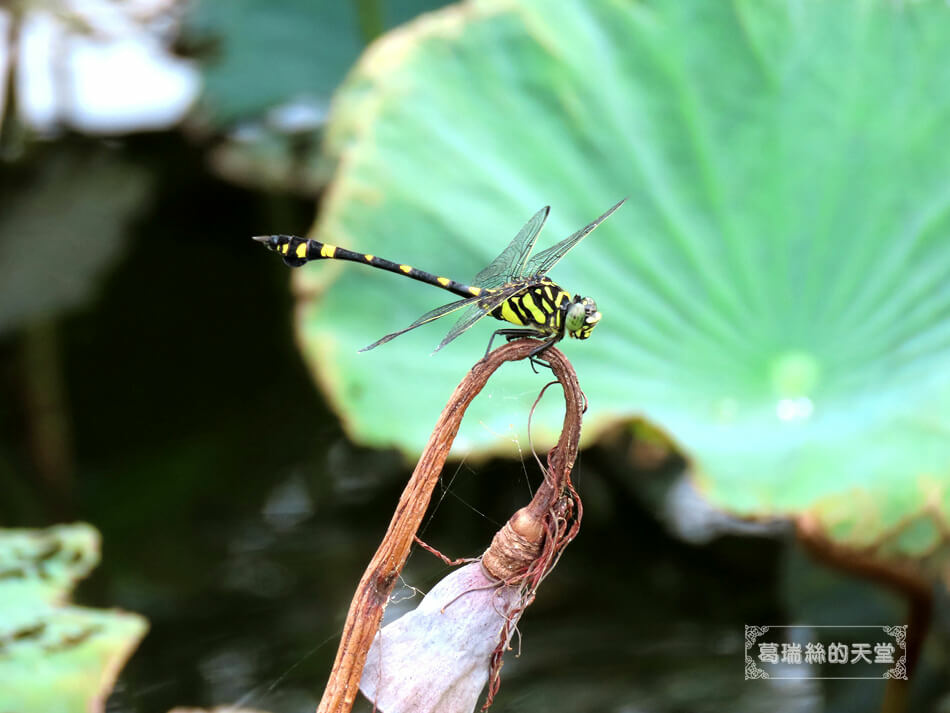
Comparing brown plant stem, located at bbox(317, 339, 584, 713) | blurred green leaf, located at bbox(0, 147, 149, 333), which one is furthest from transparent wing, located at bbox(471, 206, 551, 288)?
blurred green leaf, located at bbox(0, 147, 149, 333)

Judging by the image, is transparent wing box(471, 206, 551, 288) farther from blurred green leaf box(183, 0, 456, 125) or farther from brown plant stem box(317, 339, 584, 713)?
blurred green leaf box(183, 0, 456, 125)

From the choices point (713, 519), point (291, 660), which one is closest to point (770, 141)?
point (713, 519)

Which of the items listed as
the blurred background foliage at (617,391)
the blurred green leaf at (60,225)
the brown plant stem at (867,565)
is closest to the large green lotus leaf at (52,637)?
the blurred background foliage at (617,391)

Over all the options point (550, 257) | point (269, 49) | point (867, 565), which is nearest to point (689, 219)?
point (867, 565)

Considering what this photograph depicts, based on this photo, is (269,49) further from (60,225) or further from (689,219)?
(689,219)

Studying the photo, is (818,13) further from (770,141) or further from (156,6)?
(156,6)

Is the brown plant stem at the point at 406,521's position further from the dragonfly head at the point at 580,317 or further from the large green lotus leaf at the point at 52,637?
the large green lotus leaf at the point at 52,637
